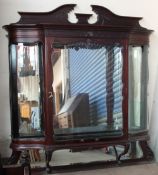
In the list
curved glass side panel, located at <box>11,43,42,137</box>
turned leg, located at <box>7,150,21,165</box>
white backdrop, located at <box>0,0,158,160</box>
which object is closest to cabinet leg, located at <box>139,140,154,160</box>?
white backdrop, located at <box>0,0,158,160</box>

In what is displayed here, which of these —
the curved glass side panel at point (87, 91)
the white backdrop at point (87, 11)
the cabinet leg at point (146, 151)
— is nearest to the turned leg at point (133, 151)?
the cabinet leg at point (146, 151)

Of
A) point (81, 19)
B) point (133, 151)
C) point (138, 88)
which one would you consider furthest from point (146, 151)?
point (81, 19)

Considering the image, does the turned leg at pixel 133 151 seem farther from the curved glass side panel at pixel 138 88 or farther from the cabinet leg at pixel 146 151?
the curved glass side panel at pixel 138 88

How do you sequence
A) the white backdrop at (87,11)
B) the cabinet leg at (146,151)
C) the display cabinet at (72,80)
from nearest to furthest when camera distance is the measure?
the display cabinet at (72,80) < the white backdrop at (87,11) < the cabinet leg at (146,151)

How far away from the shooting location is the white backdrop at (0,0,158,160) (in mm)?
2684

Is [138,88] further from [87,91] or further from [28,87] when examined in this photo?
[28,87]

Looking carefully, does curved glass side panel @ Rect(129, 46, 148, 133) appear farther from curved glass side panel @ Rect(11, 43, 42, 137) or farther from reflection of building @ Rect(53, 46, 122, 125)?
curved glass side panel @ Rect(11, 43, 42, 137)

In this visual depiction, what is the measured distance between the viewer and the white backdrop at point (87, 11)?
8.80ft

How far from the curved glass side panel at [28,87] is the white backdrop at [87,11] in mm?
148

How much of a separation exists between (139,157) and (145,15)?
4.39 feet

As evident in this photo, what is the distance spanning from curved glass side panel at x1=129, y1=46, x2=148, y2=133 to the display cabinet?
0.01 meters

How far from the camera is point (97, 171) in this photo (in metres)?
2.75

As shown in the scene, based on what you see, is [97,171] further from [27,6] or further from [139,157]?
[27,6]

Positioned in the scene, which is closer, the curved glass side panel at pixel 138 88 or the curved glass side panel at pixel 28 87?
the curved glass side panel at pixel 28 87
